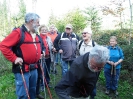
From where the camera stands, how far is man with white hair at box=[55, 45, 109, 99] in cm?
228

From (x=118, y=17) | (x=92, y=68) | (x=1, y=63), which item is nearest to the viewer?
(x=92, y=68)

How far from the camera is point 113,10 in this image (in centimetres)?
1078

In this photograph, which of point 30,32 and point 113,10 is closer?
point 30,32

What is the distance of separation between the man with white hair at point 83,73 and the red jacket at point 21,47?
135 cm

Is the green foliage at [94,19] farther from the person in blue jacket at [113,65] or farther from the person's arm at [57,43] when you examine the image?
the person in blue jacket at [113,65]

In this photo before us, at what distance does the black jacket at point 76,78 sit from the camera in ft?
8.04

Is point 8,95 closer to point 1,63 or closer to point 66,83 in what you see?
point 66,83

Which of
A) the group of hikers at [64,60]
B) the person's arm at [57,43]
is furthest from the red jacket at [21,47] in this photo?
the person's arm at [57,43]

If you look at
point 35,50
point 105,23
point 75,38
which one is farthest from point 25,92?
point 105,23

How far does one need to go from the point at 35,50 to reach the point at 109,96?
11.5 ft

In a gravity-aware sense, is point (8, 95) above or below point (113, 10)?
below

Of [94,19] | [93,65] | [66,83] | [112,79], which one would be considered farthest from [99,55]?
[94,19]

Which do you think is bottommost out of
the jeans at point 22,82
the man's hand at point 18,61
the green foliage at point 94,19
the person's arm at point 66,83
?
the jeans at point 22,82

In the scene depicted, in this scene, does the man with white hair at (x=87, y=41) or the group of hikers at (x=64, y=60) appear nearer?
the group of hikers at (x=64, y=60)
